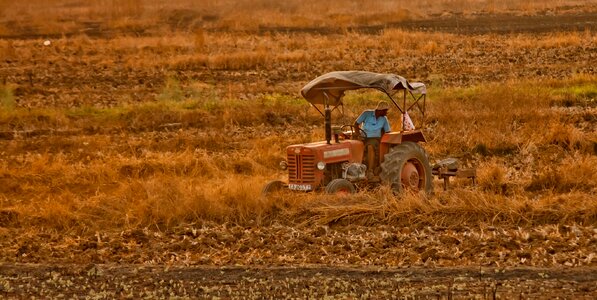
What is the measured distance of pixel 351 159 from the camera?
1368cm

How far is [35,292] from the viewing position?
10.3m


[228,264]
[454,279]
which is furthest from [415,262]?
[228,264]

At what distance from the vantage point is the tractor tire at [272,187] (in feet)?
44.6

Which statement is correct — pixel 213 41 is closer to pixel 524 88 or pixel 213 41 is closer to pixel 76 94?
pixel 76 94

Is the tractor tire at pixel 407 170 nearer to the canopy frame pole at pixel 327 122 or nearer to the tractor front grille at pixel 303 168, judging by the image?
the canopy frame pole at pixel 327 122

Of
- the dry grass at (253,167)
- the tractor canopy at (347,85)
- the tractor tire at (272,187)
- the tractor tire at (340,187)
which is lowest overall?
the dry grass at (253,167)

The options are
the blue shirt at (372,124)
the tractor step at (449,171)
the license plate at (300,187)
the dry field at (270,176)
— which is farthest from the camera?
the tractor step at (449,171)

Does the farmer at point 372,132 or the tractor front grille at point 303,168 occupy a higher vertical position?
the farmer at point 372,132

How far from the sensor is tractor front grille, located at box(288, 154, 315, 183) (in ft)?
44.2

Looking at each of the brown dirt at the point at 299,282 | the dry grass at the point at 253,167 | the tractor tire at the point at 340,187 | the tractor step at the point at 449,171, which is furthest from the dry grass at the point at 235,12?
the brown dirt at the point at 299,282

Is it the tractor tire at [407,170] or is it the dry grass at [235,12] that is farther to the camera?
the dry grass at [235,12]

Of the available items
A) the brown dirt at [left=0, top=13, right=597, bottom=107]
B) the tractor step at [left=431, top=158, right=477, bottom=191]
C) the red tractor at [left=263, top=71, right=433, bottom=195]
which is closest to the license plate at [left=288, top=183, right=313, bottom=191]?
the red tractor at [left=263, top=71, right=433, bottom=195]

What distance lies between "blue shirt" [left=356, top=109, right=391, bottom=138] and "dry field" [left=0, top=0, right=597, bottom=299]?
1052 mm

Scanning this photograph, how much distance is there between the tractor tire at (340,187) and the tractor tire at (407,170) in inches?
17.8
